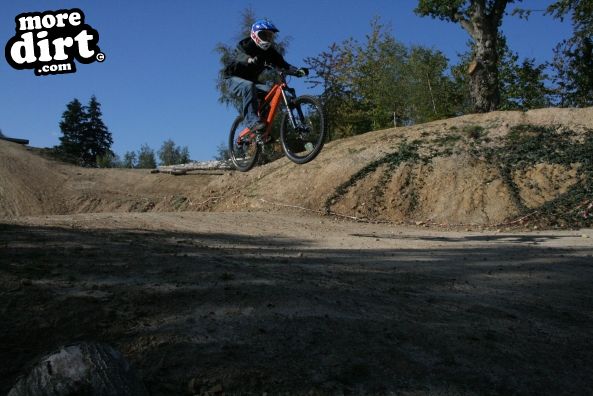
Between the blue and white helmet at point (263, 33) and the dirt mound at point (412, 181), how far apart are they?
748cm

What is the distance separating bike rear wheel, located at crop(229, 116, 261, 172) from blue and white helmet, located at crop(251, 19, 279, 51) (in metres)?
2.05

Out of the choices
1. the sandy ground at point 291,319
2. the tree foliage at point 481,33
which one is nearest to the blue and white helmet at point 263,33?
the sandy ground at point 291,319

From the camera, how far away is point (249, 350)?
3.37m

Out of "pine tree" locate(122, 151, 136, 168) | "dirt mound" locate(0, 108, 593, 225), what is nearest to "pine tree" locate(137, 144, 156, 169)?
"pine tree" locate(122, 151, 136, 168)

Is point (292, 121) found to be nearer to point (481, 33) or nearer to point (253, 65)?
point (253, 65)

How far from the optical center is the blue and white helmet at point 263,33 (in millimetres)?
8043

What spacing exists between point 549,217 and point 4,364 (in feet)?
44.3

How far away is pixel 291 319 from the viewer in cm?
387

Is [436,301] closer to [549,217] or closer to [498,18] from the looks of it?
[549,217]

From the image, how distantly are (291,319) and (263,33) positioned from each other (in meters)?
5.53

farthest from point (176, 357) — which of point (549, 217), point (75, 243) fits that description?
point (549, 217)

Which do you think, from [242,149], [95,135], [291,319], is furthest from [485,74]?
[95,135]

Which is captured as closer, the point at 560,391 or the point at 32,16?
the point at 560,391

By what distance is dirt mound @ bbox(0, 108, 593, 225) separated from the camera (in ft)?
48.2
